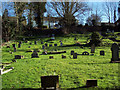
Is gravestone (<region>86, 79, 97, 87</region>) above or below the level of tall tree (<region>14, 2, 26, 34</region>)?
below

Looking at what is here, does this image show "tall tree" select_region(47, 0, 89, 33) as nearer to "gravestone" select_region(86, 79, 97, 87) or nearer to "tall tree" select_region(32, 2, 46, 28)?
"tall tree" select_region(32, 2, 46, 28)

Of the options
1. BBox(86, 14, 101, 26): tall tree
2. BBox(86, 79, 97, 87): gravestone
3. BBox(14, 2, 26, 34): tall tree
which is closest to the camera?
BBox(86, 79, 97, 87): gravestone

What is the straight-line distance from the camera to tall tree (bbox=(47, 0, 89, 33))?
1200 inches

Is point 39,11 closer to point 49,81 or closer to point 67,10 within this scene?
point 67,10

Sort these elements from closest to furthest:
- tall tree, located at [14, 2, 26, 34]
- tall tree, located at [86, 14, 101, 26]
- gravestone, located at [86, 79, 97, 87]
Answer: gravestone, located at [86, 79, 97, 87] → tall tree, located at [14, 2, 26, 34] → tall tree, located at [86, 14, 101, 26]

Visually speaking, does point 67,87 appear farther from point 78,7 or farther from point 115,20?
point 115,20

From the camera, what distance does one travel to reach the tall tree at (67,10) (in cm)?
3047

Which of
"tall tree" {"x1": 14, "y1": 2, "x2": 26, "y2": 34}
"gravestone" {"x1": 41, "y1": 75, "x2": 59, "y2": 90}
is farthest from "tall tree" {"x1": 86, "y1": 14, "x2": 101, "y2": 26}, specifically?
"gravestone" {"x1": 41, "y1": 75, "x2": 59, "y2": 90}

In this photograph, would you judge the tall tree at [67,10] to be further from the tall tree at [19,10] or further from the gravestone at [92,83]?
the gravestone at [92,83]

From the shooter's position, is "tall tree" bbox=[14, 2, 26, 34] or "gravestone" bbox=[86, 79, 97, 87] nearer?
"gravestone" bbox=[86, 79, 97, 87]

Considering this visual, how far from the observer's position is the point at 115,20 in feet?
126

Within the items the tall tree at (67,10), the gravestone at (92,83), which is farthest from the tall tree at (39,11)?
the gravestone at (92,83)

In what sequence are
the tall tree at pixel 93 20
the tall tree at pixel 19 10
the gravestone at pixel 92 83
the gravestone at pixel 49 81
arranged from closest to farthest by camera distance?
1. the gravestone at pixel 49 81
2. the gravestone at pixel 92 83
3. the tall tree at pixel 19 10
4. the tall tree at pixel 93 20

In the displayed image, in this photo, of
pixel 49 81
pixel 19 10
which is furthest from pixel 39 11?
pixel 49 81
